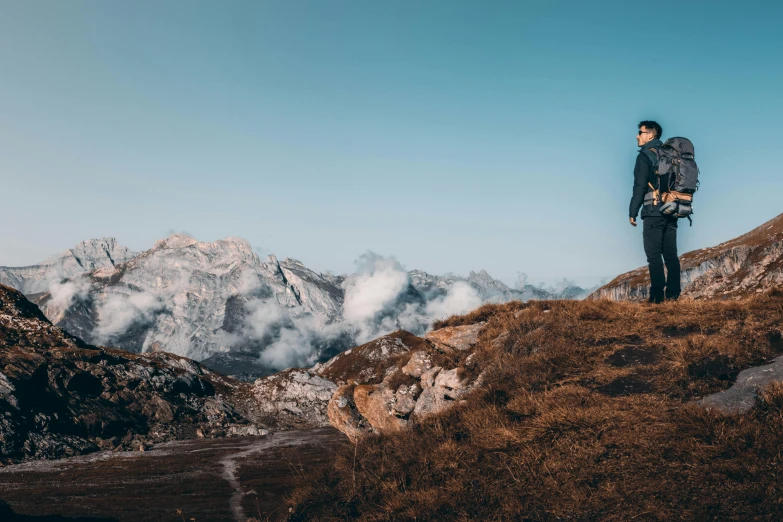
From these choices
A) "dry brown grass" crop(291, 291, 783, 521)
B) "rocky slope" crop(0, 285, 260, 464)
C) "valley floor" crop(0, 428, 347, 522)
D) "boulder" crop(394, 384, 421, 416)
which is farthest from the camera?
"rocky slope" crop(0, 285, 260, 464)

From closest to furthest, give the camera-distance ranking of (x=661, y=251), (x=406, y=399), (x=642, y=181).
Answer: (x=642, y=181), (x=661, y=251), (x=406, y=399)

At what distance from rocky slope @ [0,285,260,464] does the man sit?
79.6 m

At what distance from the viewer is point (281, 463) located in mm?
59625

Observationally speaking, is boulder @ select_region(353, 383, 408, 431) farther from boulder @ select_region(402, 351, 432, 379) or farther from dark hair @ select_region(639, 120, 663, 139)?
dark hair @ select_region(639, 120, 663, 139)

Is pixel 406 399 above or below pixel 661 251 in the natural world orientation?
below

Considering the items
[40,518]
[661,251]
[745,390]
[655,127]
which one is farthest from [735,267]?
[40,518]

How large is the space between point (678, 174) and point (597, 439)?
1048cm

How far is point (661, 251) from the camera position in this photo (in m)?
16.1

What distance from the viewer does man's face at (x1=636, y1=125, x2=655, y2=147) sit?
16.1 m

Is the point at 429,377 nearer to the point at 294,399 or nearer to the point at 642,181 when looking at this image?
the point at 642,181

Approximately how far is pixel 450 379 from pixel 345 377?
570ft

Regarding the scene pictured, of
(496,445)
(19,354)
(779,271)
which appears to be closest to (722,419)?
(496,445)

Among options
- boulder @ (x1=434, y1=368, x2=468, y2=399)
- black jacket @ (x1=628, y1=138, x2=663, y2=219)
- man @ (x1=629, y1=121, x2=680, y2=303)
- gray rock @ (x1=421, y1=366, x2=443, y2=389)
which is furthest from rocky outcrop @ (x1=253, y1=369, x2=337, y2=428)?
black jacket @ (x1=628, y1=138, x2=663, y2=219)

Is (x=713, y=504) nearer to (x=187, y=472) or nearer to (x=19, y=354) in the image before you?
(x=187, y=472)
